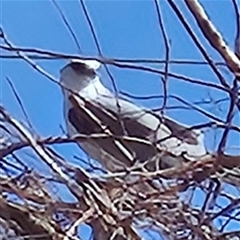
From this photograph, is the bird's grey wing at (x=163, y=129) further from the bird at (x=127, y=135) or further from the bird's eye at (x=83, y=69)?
the bird's eye at (x=83, y=69)

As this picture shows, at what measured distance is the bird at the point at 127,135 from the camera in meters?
1.34

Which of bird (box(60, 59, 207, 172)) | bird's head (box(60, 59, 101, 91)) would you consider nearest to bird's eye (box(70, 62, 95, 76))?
bird's head (box(60, 59, 101, 91))

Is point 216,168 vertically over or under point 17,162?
over

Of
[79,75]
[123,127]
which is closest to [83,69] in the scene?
[79,75]

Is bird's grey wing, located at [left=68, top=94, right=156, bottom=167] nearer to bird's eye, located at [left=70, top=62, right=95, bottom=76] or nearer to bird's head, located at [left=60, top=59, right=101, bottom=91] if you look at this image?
bird's head, located at [left=60, top=59, right=101, bottom=91]

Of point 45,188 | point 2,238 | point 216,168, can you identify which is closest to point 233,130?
point 216,168

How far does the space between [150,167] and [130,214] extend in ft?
0.51

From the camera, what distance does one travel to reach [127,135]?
1.53 m

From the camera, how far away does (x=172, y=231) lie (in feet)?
4.18

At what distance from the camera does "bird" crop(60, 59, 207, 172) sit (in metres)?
1.34

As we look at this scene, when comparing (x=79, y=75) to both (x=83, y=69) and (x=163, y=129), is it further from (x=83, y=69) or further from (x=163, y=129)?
(x=163, y=129)

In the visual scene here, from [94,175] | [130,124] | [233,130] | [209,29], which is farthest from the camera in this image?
[130,124]

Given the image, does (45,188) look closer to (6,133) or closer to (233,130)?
(6,133)

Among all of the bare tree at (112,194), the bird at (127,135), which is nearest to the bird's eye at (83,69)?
the bird at (127,135)
